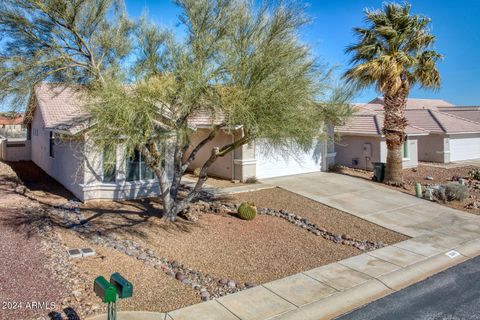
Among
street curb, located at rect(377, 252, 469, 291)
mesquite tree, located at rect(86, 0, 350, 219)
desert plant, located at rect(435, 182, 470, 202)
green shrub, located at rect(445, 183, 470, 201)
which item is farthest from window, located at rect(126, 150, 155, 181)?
green shrub, located at rect(445, 183, 470, 201)

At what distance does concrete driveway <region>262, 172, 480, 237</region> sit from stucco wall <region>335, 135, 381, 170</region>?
405 cm

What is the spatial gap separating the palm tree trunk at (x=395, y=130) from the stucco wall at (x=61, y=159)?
1383cm

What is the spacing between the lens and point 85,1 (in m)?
11.2

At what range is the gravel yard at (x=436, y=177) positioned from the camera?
49.4ft

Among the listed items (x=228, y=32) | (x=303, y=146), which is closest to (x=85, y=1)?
(x=228, y=32)

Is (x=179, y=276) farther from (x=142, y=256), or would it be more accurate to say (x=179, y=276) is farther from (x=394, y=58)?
(x=394, y=58)

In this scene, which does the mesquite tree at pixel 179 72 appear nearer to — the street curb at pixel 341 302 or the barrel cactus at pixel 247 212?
the barrel cactus at pixel 247 212

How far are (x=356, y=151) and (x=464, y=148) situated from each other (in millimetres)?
11267

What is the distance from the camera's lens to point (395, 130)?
17.9m

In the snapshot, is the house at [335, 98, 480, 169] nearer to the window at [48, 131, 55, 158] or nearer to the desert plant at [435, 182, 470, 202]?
the desert plant at [435, 182, 470, 202]

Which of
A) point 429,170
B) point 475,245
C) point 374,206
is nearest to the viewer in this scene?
point 475,245

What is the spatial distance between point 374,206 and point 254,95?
8268 millimetres

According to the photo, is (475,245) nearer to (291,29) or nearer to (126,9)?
(291,29)

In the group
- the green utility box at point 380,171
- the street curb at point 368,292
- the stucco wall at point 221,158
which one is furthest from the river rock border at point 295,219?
the green utility box at point 380,171
